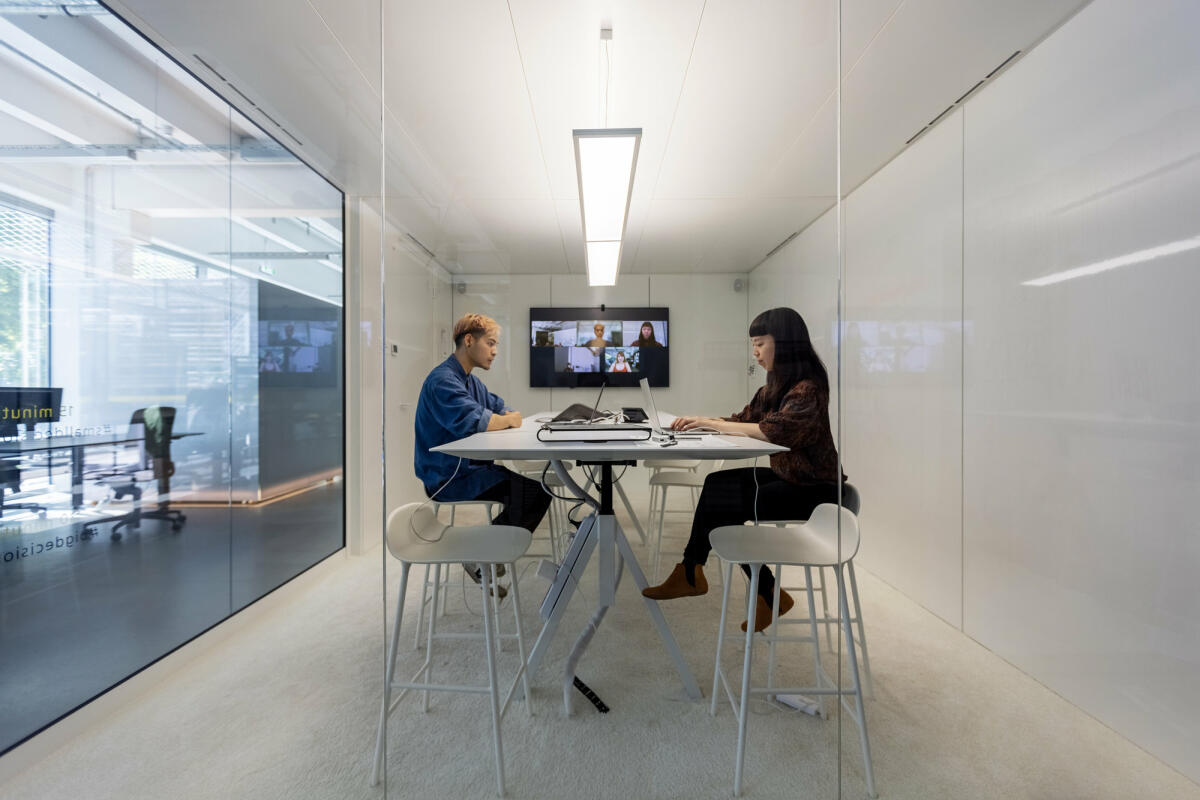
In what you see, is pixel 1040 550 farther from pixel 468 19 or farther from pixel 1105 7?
pixel 468 19

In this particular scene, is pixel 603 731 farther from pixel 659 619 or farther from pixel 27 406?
pixel 27 406

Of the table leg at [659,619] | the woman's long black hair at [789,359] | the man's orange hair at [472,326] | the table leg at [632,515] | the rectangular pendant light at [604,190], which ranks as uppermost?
the rectangular pendant light at [604,190]

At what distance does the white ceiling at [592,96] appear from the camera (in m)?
1.68

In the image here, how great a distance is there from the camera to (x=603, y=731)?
1682 mm

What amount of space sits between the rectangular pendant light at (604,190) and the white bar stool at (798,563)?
103 cm

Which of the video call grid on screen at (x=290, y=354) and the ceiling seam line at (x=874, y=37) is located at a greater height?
the ceiling seam line at (x=874, y=37)

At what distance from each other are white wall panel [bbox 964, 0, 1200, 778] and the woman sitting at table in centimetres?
77

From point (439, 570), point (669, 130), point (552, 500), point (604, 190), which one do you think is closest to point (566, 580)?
point (552, 500)

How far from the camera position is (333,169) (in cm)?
172

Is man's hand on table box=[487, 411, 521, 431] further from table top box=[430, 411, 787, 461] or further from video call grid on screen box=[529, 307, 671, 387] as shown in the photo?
video call grid on screen box=[529, 307, 671, 387]

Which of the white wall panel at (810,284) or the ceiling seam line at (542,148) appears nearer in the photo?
the white wall panel at (810,284)


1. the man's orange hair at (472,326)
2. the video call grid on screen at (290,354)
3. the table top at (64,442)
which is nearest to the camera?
the table top at (64,442)

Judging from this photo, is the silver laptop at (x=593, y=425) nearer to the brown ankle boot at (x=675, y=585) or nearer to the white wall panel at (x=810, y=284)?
the white wall panel at (x=810, y=284)

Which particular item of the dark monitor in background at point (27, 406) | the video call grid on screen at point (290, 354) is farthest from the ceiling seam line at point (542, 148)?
the dark monitor in background at point (27, 406)
